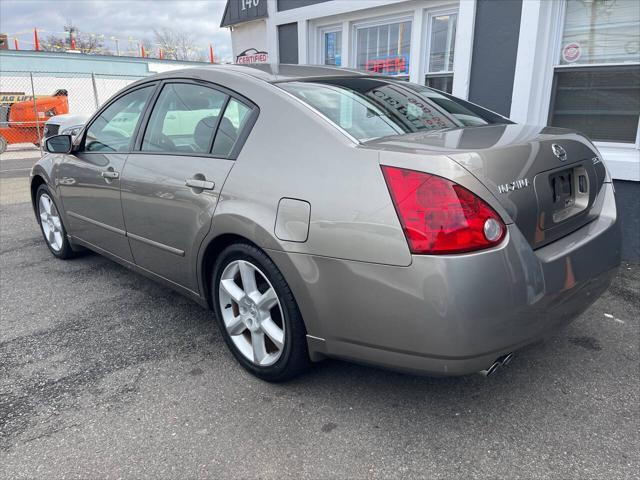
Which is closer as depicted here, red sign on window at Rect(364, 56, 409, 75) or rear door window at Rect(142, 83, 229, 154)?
rear door window at Rect(142, 83, 229, 154)

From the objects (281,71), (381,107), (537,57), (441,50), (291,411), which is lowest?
(291,411)

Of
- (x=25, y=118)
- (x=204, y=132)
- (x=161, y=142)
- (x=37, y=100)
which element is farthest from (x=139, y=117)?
(x=37, y=100)

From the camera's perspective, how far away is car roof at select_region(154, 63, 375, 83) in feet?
9.15

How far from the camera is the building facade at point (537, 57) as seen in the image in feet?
15.1

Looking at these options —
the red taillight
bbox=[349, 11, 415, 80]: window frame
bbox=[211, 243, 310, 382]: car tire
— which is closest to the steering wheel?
bbox=[211, 243, 310, 382]: car tire

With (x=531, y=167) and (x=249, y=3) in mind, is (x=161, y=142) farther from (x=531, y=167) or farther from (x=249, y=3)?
(x=249, y=3)

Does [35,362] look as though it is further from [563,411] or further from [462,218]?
[563,411]

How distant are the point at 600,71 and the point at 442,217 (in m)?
3.83

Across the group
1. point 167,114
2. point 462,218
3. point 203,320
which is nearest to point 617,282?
point 462,218

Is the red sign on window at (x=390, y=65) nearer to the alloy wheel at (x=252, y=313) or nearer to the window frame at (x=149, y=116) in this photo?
the window frame at (x=149, y=116)

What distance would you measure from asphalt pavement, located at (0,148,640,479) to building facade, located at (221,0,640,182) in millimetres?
2246

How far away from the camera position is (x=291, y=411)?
7.99ft

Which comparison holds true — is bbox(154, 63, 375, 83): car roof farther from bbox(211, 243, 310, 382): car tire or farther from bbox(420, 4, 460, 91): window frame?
bbox(420, 4, 460, 91): window frame

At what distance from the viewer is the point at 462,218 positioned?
6.27 ft
